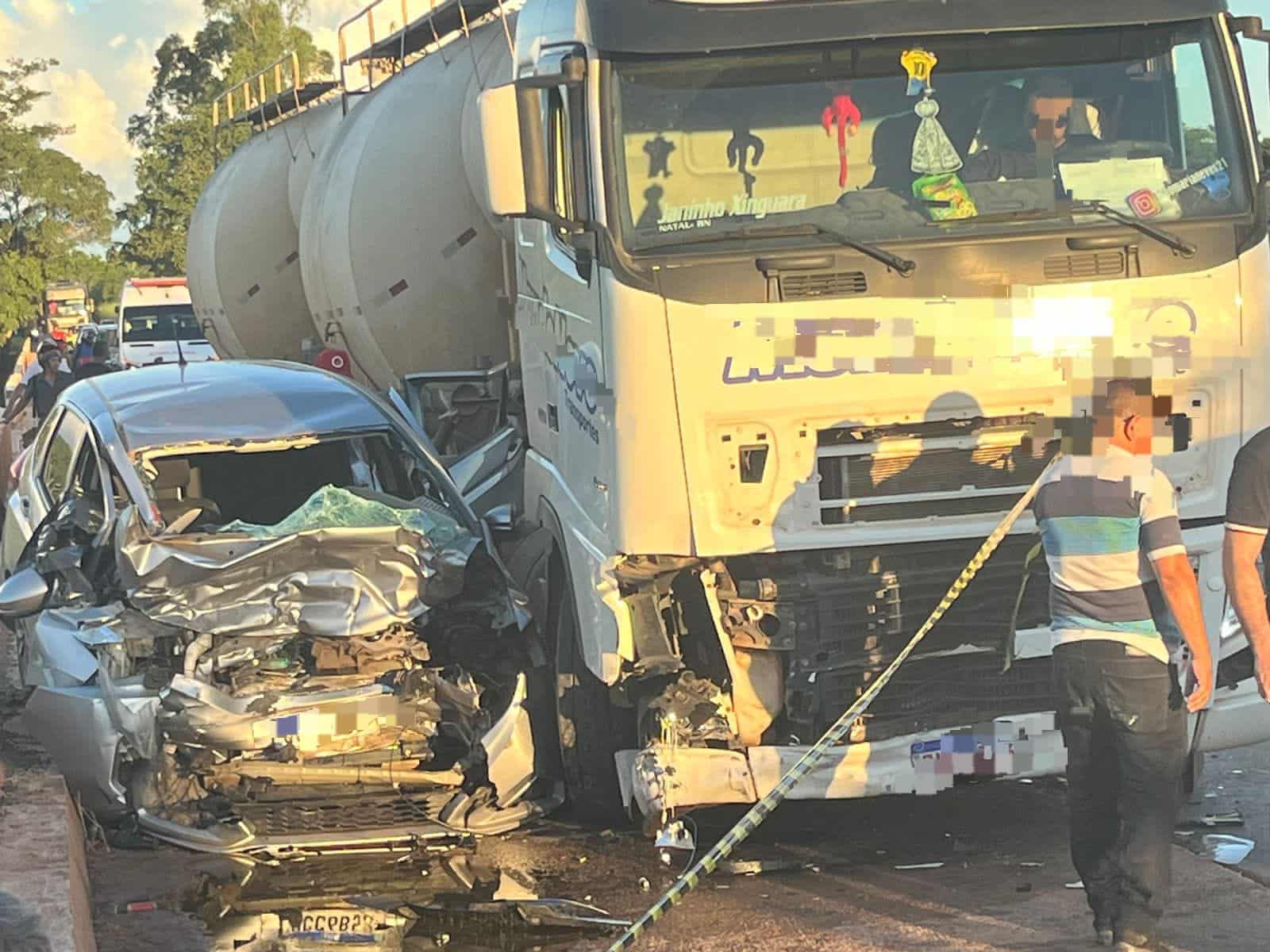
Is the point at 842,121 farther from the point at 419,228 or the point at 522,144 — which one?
the point at 419,228

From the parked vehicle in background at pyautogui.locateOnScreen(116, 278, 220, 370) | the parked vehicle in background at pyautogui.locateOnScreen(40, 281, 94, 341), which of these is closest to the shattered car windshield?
the parked vehicle in background at pyautogui.locateOnScreen(116, 278, 220, 370)

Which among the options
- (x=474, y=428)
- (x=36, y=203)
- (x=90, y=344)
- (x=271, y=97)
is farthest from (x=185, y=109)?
(x=474, y=428)

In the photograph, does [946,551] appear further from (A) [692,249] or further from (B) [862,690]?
(A) [692,249]

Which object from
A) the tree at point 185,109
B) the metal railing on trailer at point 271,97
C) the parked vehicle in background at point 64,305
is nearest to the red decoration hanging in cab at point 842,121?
the metal railing on trailer at point 271,97

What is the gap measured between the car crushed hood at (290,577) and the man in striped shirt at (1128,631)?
3182mm

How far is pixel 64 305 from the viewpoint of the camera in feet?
238

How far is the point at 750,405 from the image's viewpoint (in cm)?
689

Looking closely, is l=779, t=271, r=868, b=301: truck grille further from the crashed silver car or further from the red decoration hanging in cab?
the crashed silver car

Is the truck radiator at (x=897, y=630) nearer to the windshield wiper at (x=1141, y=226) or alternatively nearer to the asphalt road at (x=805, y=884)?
the asphalt road at (x=805, y=884)

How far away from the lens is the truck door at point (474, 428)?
1043 centimetres

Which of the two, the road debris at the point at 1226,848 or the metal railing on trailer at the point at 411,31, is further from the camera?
the metal railing on trailer at the point at 411,31

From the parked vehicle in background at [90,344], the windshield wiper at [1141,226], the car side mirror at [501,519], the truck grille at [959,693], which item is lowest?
the truck grille at [959,693]

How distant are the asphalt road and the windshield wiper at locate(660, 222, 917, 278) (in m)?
2.11

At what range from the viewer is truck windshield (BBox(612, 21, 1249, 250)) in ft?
23.0
